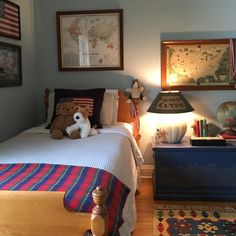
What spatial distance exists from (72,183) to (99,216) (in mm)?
381

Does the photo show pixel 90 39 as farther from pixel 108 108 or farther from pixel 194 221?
pixel 194 221

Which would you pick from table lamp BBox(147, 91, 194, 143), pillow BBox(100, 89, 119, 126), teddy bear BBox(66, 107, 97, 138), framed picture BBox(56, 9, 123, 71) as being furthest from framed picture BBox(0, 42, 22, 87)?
table lamp BBox(147, 91, 194, 143)

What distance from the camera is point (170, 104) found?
2.87 m

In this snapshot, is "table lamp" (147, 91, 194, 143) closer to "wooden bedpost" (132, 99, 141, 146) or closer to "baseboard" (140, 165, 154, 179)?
"wooden bedpost" (132, 99, 141, 146)

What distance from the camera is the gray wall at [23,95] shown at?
9.23ft

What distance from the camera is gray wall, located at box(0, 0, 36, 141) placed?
2812 mm

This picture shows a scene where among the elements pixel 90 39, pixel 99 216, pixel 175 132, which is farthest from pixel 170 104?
pixel 99 216

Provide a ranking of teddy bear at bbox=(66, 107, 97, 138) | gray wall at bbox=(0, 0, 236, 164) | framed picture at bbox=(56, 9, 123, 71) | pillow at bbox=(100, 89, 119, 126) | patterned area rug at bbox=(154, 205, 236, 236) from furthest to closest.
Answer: framed picture at bbox=(56, 9, 123, 71)
gray wall at bbox=(0, 0, 236, 164)
pillow at bbox=(100, 89, 119, 126)
teddy bear at bbox=(66, 107, 97, 138)
patterned area rug at bbox=(154, 205, 236, 236)

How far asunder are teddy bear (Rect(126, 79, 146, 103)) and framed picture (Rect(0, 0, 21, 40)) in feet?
3.91

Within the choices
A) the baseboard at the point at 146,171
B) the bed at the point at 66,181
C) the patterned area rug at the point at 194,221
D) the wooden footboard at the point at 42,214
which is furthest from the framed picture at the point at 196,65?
the wooden footboard at the point at 42,214

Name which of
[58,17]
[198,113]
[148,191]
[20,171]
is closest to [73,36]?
[58,17]

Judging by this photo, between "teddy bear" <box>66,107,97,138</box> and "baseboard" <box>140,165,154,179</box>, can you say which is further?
"baseboard" <box>140,165,154,179</box>

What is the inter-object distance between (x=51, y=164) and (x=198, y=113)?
6.25 feet

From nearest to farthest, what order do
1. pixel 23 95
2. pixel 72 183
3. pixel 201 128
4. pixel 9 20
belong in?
1. pixel 72 183
2. pixel 9 20
3. pixel 201 128
4. pixel 23 95
